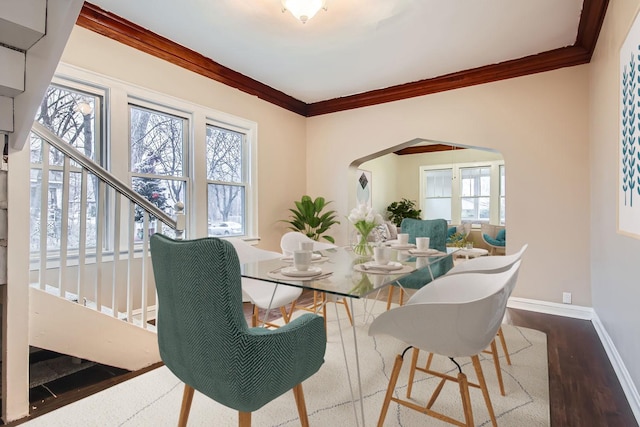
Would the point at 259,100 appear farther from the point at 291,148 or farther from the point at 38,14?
the point at 38,14

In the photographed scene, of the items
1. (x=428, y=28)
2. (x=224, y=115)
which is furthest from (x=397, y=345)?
(x=224, y=115)

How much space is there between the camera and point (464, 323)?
1.35m

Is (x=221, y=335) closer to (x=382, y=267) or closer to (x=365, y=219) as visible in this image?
(x=382, y=267)

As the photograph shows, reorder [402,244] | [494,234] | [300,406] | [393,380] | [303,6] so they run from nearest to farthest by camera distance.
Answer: [300,406] → [393,380] → [303,6] → [402,244] → [494,234]

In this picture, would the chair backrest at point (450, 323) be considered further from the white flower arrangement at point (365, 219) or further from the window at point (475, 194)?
the window at point (475, 194)

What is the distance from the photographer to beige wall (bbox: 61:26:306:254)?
113 inches

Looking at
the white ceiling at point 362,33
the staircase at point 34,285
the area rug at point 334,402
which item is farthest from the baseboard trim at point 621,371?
the staircase at point 34,285

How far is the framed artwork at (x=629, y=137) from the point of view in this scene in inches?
68.3

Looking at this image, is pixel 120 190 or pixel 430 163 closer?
pixel 120 190

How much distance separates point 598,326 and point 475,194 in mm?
5621

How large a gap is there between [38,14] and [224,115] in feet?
8.82

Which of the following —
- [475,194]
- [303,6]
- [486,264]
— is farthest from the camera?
[475,194]

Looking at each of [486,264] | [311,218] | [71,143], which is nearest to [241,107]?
[311,218]

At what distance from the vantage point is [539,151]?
3584 mm
